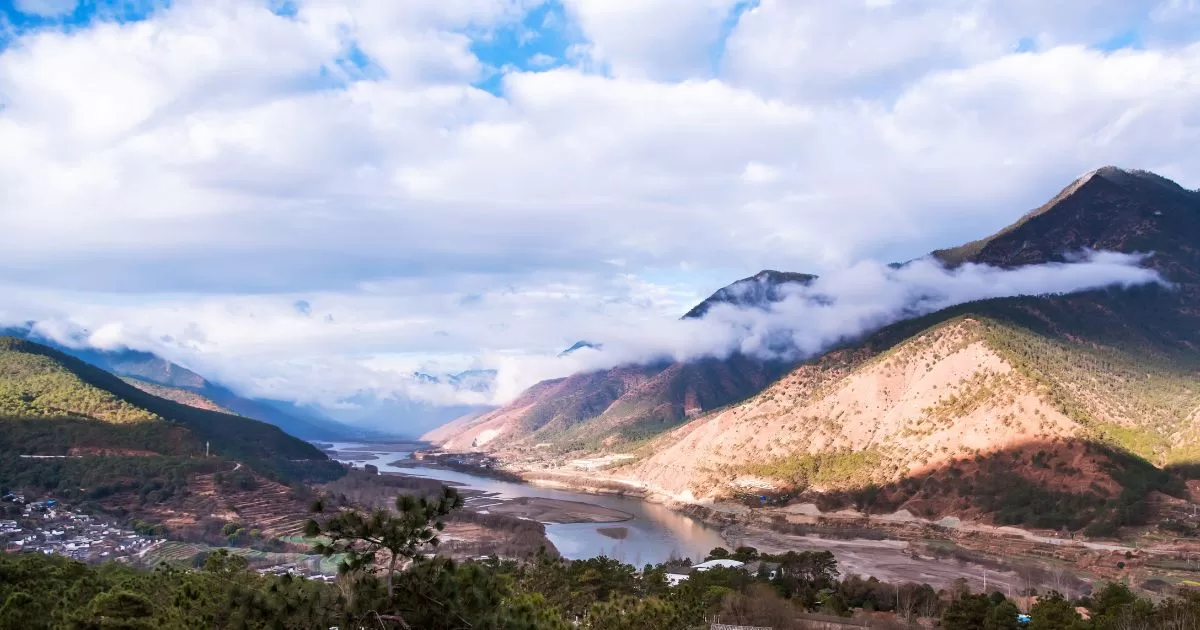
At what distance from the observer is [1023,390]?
135125 mm

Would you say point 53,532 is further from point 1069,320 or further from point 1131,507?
point 1069,320

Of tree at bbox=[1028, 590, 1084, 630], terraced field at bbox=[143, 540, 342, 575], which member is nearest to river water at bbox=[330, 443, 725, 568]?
terraced field at bbox=[143, 540, 342, 575]

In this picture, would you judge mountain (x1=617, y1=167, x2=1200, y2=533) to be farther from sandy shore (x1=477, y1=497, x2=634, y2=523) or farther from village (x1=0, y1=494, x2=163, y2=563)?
village (x1=0, y1=494, x2=163, y2=563)

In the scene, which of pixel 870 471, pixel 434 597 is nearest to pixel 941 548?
pixel 870 471

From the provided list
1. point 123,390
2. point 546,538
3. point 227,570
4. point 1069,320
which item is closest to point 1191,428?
point 1069,320

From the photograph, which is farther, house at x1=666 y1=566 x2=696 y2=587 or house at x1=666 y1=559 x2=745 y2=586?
house at x1=666 y1=559 x2=745 y2=586

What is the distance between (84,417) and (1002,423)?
141515mm

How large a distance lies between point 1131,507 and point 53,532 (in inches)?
4941

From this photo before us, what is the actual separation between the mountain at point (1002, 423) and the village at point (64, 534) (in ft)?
337

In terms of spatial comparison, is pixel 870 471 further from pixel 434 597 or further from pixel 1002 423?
pixel 434 597

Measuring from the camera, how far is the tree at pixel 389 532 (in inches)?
609

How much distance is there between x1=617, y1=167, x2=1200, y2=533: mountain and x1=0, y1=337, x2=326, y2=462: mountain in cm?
9316

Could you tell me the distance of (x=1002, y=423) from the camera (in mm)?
131500

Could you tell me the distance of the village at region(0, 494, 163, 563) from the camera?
7856cm
